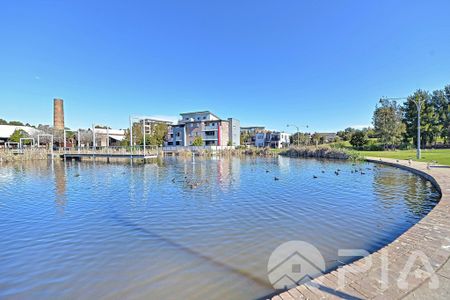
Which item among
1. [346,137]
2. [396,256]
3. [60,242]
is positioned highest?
[346,137]

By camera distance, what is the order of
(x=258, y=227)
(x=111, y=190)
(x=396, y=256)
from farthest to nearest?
1. (x=111, y=190)
2. (x=258, y=227)
3. (x=396, y=256)

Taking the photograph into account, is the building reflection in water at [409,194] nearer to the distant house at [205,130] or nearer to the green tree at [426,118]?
the green tree at [426,118]

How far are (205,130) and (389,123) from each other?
131 ft

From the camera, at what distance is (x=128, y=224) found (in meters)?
7.41

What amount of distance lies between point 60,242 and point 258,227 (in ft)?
17.9

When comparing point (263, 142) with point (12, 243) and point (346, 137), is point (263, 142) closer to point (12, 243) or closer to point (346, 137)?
point (346, 137)

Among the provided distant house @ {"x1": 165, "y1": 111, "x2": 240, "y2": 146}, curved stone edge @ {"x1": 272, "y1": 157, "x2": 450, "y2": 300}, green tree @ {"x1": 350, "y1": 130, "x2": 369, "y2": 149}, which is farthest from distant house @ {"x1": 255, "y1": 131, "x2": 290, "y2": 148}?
curved stone edge @ {"x1": 272, "y1": 157, "x2": 450, "y2": 300}

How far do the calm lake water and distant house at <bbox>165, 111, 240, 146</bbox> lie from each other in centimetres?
4736

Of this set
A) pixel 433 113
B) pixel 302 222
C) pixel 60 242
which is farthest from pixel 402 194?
pixel 433 113

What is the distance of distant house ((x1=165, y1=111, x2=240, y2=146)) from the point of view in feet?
194
